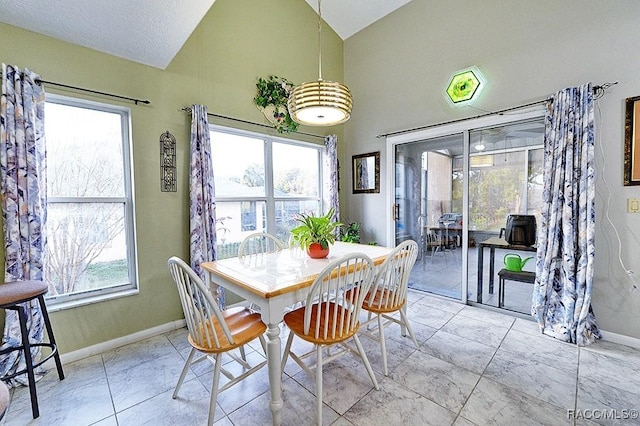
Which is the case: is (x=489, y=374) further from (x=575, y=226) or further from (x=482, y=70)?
(x=482, y=70)

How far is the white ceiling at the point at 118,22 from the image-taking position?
6.38 ft

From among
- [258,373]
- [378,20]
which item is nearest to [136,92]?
[258,373]

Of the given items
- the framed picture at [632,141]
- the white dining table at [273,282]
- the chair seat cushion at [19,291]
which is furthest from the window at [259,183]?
the framed picture at [632,141]

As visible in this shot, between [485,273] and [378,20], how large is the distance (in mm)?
3727

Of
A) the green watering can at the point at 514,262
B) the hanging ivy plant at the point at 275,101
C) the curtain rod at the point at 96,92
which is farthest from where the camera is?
the hanging ivy plant at the point at 275,101

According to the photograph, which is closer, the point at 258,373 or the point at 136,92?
the point at 258,373

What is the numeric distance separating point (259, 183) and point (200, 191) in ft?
2.97

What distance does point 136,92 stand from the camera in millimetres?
2488

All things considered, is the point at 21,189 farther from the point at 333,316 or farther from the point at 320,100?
the point at 333,316

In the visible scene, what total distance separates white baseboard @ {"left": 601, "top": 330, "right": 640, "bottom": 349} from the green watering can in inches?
31.6

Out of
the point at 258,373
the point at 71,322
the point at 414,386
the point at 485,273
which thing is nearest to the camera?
the point at 414,386

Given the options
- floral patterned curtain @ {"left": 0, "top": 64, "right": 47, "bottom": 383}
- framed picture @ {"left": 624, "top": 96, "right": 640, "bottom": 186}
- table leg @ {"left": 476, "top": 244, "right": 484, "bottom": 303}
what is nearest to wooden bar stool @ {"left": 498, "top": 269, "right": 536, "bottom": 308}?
table leg @ {"left": 476, "top": 244, "right": 484, "bottom": 303}

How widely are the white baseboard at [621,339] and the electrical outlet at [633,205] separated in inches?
42.6

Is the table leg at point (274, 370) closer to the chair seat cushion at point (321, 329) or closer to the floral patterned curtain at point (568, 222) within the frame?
the chair seat cushion at point (321, 329)
